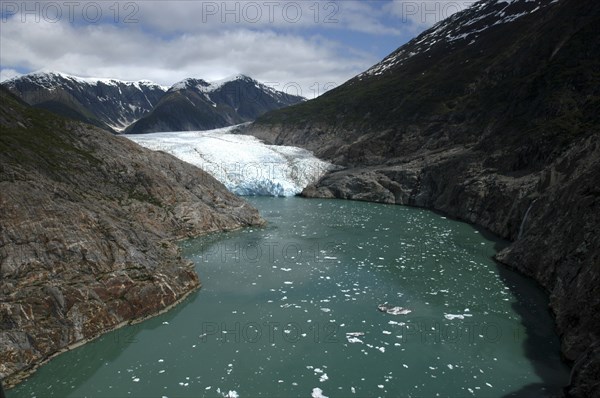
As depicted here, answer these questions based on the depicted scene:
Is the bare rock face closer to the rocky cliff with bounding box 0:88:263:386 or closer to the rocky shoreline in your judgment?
the rocky shoreline

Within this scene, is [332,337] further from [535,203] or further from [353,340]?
[535,203]

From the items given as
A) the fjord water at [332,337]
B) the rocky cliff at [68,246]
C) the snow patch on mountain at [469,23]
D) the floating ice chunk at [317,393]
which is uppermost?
the snow patch on mountain at [469,23]

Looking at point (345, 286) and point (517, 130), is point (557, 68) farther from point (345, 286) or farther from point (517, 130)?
point (345, 286)

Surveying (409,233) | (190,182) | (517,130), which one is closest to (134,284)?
(190,182)

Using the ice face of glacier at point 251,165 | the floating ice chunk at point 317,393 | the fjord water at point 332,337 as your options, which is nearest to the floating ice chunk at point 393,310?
the fjord water at point 332,337

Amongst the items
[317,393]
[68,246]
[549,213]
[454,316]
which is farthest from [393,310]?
[68,246]

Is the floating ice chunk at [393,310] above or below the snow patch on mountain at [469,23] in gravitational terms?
below

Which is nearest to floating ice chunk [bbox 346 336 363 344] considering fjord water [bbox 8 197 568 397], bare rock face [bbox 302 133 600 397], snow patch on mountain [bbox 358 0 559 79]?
fjord water [bbox 8 197 568 397]

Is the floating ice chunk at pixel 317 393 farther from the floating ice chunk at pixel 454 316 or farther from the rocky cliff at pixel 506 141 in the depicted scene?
the floating ice chunk at pixel 454 316
